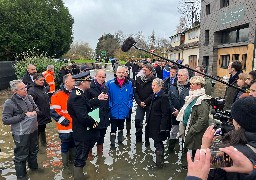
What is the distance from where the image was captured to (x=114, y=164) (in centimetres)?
576

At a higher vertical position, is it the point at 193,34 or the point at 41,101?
the point at 193,34

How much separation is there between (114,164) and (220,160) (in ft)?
14.6

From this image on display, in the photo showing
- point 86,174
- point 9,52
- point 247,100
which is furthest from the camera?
point 9,52

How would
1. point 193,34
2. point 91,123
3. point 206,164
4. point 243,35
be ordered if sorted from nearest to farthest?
point 206,164, point 91,123, point 243,35, point 193,34

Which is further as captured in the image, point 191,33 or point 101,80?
point 191,33

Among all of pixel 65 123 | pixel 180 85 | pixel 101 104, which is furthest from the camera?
pixel 101 104

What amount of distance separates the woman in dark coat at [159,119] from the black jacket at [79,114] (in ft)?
4.54

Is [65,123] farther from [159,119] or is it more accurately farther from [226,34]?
[226,34]

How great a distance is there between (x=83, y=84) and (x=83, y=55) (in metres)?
77.7

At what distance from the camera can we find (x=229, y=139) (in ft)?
6.81

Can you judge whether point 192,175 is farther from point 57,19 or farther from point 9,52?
point 57,19

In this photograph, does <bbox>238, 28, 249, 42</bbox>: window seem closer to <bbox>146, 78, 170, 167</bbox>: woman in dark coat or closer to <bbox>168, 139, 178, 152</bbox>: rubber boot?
<bbox>168, 139, 178, 152</bbox>: rubber boot

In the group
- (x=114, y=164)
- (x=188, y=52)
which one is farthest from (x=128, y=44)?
(x=188, y=52)

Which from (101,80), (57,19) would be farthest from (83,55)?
→ (101,80)
